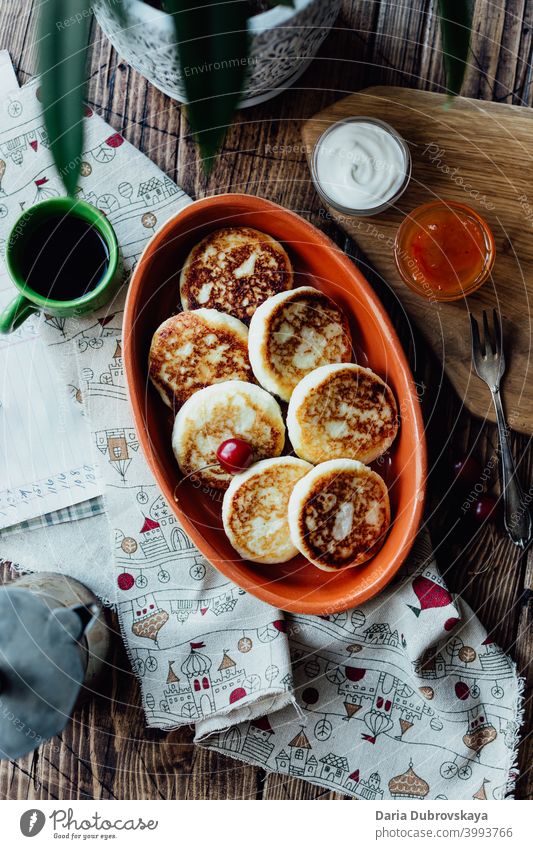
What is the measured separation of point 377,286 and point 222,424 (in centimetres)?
37

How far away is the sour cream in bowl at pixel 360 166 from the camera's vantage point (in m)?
1.18

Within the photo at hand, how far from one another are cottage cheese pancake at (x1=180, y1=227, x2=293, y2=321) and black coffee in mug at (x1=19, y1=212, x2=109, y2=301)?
0.49ft

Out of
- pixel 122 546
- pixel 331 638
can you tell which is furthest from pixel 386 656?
pixel 122 546

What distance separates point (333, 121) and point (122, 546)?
80 cm

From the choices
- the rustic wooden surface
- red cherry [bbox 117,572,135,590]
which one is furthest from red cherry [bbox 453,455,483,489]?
red cherry [bbox 117,572,135,590]

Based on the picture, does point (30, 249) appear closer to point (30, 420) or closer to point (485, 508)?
point (30, 420)

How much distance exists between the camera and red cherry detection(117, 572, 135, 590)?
1222 millimetres

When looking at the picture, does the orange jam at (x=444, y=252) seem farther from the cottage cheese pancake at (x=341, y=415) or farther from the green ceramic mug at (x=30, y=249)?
the green ceramic mug at (x=30, y=249)

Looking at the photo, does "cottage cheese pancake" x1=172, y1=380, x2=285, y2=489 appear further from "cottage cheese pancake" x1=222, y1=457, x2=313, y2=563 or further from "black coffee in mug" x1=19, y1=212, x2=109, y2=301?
"black coffee in mug" x1=19, y1=212, x2=109, y2=301

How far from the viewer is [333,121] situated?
47.4 inches

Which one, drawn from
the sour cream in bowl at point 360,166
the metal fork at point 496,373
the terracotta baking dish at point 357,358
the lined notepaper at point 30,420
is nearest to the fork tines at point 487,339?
the metal fork at point 496,373

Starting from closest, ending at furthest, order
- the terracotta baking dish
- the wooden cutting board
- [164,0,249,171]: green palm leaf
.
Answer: [164,0,249,171]: green palm leaf
the terracotta baking dish
the wooden cutting board

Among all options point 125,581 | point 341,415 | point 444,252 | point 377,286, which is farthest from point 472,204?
point 125,581

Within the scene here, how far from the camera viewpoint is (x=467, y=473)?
1.22 metres
